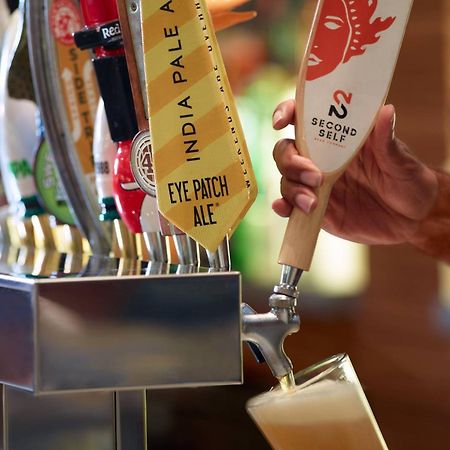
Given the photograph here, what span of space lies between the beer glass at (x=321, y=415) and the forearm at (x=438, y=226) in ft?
2.06

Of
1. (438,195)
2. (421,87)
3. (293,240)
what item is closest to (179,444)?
(421,87)

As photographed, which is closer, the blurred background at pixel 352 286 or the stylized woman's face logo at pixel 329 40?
the stylized woman's face logo at pixel 329 40

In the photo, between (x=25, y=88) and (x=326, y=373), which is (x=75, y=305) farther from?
(x=25, y=88)

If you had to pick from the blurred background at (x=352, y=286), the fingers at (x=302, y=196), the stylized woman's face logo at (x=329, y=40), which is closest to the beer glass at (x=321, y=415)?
the fingers at (x=302, y=196)

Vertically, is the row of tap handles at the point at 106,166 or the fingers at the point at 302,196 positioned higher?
the row of tap handles at the point at 106,166

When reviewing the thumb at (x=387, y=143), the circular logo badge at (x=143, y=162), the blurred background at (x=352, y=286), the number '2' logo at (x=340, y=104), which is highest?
the blurred background at (x=352, y=286)

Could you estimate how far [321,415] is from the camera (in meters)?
0.70

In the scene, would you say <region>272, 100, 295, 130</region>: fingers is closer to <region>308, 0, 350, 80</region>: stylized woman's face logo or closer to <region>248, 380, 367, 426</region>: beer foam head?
<region>308, 0, 350, 80</region>: stylized woman's face logo

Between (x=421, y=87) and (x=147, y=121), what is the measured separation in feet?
9.04

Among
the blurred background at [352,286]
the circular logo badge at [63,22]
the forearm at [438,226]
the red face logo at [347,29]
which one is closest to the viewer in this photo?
the red face logo at [347,29]

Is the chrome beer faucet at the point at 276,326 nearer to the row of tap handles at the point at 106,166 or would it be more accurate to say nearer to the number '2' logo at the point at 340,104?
the row of tap handles at the point at 106,166

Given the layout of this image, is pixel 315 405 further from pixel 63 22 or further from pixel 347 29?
pixel 63 22

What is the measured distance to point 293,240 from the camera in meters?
0.75

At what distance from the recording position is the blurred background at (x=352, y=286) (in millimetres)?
3332
